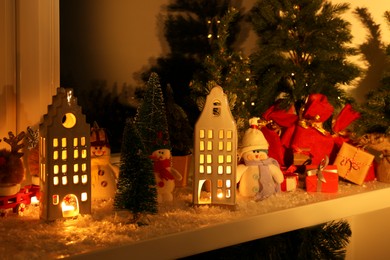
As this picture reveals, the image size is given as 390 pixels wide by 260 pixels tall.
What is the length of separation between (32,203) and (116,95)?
43 centimetres

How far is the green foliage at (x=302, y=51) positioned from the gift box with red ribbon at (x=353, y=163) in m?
0.19

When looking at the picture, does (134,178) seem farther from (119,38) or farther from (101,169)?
(119,38)

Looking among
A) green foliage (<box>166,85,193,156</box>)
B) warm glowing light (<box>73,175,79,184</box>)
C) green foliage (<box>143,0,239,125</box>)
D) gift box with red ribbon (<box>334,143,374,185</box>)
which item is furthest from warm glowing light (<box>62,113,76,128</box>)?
gift box with red ribbon (<box>334,143,374,185</box>)

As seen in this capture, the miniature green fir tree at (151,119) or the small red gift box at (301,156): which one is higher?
the miniature green fir tree at (151,119)

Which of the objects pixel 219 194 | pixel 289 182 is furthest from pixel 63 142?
pixel 289 182

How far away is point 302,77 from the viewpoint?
158 centimetres

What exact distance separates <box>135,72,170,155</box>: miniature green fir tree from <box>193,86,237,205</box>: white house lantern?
0.12 metres

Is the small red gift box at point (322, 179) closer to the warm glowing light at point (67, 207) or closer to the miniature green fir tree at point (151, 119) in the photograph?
the miniature green fir tree at point (151, 119)

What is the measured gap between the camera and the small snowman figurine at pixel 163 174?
129cm

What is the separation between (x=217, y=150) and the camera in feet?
4.00

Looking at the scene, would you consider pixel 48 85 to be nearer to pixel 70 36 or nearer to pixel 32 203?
pixel 70 36

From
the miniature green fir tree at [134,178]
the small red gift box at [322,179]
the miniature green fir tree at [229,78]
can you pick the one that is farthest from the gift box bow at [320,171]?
the miniature green fir tree at [134,178]

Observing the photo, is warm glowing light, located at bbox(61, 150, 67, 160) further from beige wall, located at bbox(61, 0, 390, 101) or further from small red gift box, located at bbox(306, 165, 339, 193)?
small red gift box, located at bbox(306, 165, 339, 193)

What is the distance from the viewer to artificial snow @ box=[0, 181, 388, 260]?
0.99m
